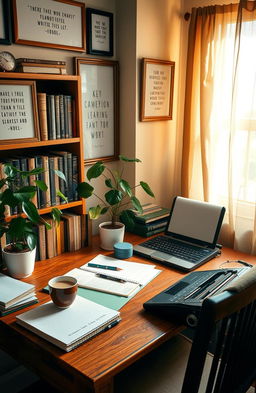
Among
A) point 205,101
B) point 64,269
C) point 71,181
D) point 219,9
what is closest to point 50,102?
point 71,181

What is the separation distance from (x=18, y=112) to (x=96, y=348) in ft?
3.20

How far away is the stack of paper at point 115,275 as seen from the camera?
1.51 metres

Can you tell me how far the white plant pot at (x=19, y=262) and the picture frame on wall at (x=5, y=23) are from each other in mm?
884

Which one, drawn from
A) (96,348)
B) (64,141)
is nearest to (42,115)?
(64,141)

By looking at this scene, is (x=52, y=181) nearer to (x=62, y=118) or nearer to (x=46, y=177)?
(x=46, y=177)

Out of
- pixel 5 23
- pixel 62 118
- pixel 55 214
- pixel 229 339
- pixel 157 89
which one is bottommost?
pixel 229 339

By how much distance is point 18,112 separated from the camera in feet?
5.14

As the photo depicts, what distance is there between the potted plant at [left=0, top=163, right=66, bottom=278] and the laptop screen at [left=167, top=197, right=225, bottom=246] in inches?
25.0

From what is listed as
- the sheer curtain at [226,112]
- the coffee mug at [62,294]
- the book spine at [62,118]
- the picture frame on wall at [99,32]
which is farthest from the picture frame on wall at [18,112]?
the sheer curtain at [226,112]

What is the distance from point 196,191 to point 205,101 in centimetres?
53

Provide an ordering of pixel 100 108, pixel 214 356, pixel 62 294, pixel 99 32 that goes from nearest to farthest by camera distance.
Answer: pixel 214 356 < pixel 62 294 < pixel 99 32 < pixel 100 108

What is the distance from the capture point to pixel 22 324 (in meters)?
1.27

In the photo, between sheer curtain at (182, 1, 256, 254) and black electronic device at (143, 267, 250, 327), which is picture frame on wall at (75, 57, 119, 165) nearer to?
sheer curtain at (182, 1, 256, 254)

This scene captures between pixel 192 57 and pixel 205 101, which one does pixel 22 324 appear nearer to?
pixel 205 101
